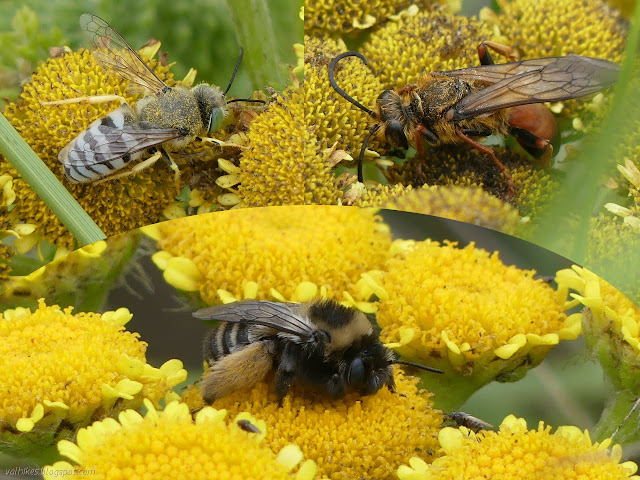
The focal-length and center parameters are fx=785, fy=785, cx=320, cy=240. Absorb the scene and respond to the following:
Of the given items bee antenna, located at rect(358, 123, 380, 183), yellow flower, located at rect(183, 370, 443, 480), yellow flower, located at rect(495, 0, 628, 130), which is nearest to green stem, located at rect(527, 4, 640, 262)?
yellow flower, located at rect(495, 0, 628, 130)

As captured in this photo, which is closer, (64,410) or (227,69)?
(64,410)

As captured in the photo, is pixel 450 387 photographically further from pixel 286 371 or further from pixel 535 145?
pixel 535 145

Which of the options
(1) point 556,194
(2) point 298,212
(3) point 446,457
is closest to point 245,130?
(2) point 298,212

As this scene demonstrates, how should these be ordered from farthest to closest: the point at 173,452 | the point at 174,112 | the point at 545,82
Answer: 1. the point at 174,112
2. the point at 545,82
3. the point at 173,452

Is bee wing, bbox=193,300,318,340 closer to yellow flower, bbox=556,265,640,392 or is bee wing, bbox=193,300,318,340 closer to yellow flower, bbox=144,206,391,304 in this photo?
yellow flower, bbox=144,206,391,304

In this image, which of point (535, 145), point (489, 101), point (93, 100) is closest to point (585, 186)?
point (535, 145)

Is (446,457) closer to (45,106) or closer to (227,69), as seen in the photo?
(227,69)
